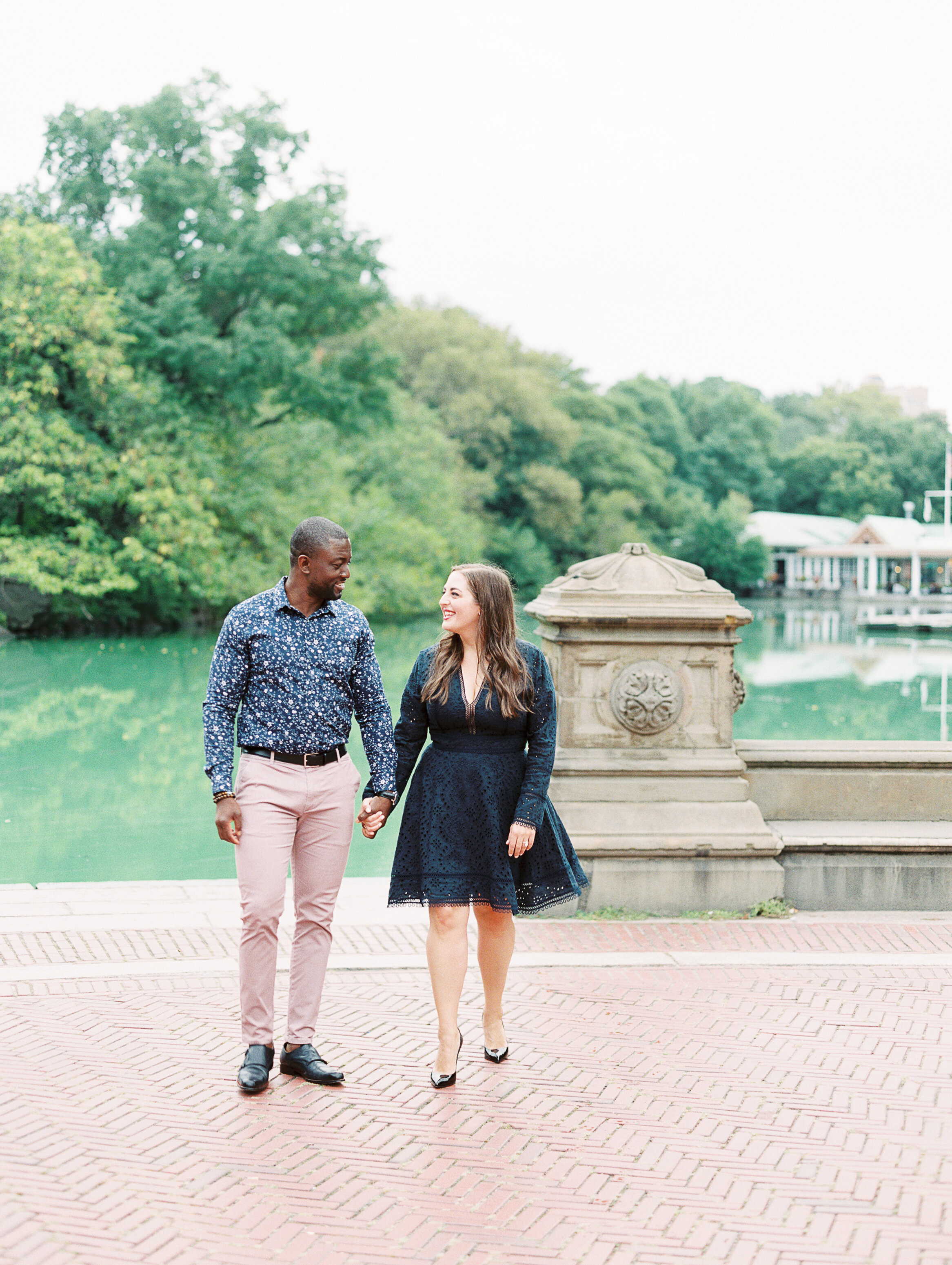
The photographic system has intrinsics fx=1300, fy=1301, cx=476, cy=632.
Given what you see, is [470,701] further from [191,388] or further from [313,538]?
[191,388]

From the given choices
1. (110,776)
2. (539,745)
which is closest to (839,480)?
(110,776)

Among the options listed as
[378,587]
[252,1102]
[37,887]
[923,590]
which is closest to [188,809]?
[37,887]

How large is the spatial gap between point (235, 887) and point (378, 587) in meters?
27.7

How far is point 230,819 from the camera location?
12.5 feet

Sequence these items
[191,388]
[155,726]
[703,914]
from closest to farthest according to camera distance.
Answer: [703,914] → [155,726] → [191,388]

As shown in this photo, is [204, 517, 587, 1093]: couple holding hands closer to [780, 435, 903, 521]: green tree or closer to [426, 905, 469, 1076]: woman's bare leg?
[426, 905, 469, 1076]: woman's bare leg

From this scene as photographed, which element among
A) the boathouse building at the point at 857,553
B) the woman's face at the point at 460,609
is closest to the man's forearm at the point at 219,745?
the woman's face at the point at 460,609

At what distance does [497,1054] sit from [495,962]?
29 cm

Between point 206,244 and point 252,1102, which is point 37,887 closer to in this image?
point 252,1102

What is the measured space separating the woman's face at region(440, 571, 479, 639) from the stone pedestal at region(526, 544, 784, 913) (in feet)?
6.88

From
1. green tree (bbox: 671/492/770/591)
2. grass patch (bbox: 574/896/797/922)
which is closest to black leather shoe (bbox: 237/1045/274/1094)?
grass patch (bbox: 574/896/797/922)

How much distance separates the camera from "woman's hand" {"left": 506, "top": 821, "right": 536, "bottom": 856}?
3.94 metres

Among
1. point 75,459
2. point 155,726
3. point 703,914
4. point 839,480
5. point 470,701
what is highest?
point 839,480

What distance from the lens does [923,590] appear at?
69.9 m
